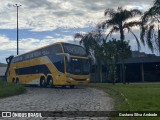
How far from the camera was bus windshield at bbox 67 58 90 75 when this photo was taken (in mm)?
28672

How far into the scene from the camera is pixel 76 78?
2922 cm

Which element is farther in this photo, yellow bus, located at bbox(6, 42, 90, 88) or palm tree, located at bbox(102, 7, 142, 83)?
palm tree, located at bbox(102, 7, 142, 83)

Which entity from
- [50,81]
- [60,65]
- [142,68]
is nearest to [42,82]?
[50,81]

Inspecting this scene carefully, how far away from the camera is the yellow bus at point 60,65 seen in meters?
28.6

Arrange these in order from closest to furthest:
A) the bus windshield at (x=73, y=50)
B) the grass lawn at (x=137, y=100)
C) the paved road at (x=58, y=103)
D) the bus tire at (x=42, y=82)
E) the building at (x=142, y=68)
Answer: the grass lawn at (x=137, y=100)
the paved road at (x=58, y=103)
the bus windshield at (x=73, y=50)
the bus tire at (x=42, y=82)
the building at (x=142, y=68)

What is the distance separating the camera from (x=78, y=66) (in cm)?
2923

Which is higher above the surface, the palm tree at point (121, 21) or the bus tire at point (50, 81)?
the palm tree at point (121, 21)

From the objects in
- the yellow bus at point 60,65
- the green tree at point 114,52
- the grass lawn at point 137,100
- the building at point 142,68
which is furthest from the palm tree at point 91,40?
the grass lawn at point 137,100

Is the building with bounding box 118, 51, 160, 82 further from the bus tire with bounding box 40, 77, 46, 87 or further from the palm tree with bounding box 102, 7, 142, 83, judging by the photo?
the bus tire with bounding box 40, 77, 46, 87

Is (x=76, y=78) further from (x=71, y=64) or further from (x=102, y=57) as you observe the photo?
(x=102, y=57)

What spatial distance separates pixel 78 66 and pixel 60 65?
1632mm

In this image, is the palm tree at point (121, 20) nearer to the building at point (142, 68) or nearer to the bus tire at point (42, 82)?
the building at point (142, 68)

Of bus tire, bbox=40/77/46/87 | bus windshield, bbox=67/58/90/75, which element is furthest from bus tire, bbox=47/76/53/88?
bus windshield, bbox=67/58/90/75

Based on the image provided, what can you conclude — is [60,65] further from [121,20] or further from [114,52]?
[121,20]
